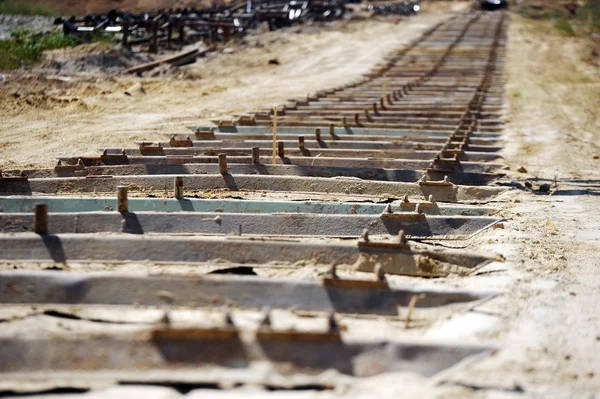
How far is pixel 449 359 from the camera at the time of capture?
4.16 m

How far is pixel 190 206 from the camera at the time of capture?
7.04m

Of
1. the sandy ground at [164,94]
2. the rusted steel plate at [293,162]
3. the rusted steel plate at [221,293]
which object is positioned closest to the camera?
the rusted steel plate at [221,293]

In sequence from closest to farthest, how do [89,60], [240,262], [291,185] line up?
[240,262] < [291,185] < [89,60]

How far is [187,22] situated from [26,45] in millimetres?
7295

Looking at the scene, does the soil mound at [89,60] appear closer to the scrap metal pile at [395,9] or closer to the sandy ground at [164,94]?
the sandy ground at [164,94]

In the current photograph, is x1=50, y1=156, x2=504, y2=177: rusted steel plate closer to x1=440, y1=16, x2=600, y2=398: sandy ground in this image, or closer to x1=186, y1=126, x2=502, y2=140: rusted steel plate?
x1=440, y1=16, x2=600, y2=398: sandy ground

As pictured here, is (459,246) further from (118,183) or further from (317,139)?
(317,139)

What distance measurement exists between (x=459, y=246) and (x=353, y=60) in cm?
1751

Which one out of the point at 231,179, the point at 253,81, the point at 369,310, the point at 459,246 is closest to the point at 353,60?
the point at 253,81

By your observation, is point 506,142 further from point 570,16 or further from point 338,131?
point 570,16

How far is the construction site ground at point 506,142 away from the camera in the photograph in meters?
4.12

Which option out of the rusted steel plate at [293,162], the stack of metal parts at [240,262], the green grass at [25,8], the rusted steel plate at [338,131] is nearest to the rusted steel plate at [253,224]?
the stack of metal parts at [240,262]

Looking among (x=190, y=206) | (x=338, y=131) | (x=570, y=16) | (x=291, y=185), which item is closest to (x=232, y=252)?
(x=190, y=206)

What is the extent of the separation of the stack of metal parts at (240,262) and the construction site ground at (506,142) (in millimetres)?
210
